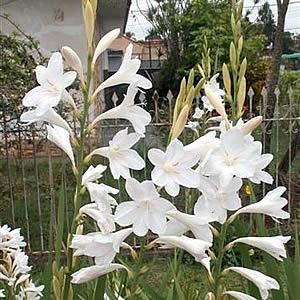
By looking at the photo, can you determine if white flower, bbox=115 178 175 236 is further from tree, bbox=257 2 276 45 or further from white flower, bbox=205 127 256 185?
tree, bbox=257 2 276 45

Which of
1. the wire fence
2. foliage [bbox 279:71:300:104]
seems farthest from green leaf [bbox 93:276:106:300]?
foliage [bbox 279:71:300:104]

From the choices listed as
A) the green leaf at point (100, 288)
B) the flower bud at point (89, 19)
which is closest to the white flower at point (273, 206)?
the green leaf at point (100, 288)

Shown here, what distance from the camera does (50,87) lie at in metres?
1.07

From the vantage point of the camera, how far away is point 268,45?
15211 millimetres

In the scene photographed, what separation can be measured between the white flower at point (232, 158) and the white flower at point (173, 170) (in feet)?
0.10

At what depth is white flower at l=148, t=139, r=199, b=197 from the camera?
956 mm

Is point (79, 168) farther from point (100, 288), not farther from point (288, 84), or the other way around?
point (288, 84)

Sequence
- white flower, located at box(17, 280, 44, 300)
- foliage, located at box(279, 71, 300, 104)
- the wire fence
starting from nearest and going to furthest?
white flower, located at box(17, 280, 44, 300) < the wire fence < foliage, located at box(279, 71, 300, 104)

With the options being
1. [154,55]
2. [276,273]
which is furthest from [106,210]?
[154,55]

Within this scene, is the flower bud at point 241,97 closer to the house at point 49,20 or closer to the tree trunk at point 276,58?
the tree trunk at point 276,58

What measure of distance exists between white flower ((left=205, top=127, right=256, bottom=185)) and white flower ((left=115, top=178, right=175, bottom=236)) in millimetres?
82

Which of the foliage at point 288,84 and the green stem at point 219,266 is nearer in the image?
the green stem at point 219,266

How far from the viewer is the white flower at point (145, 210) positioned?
949mm

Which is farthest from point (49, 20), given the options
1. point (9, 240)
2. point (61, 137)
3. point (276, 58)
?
point (61, 137)
